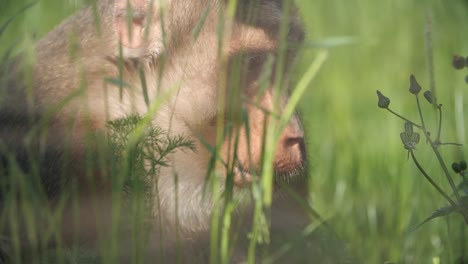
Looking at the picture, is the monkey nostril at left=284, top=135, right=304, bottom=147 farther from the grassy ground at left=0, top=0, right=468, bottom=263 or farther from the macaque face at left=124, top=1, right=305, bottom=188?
the grassy ground at left=0, top=0, right=468, bottom=263

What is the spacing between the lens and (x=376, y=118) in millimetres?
5926

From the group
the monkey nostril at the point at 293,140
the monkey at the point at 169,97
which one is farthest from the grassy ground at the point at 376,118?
the monkey nostril at the point at 293,140

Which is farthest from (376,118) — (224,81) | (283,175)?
(224,81)

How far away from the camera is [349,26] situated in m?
6.79

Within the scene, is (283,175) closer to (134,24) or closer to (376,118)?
(134,24)

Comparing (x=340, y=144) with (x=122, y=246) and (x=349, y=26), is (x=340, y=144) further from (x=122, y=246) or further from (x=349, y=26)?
(x=122, y=246)

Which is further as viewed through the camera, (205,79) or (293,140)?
(205,79)

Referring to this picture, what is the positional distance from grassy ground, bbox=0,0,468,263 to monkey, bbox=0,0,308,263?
0.76 feet

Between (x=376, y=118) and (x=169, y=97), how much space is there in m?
2.97

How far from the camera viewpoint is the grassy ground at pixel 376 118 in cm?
371

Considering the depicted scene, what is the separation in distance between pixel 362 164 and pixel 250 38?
1.74 meters

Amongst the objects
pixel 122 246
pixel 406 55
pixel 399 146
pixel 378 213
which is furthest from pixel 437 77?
pixel 122 246

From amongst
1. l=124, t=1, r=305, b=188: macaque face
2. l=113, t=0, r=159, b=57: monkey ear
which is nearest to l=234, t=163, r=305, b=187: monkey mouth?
l=124, t=1, r=305, b=188: macaque face

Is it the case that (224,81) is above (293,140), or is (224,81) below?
above
